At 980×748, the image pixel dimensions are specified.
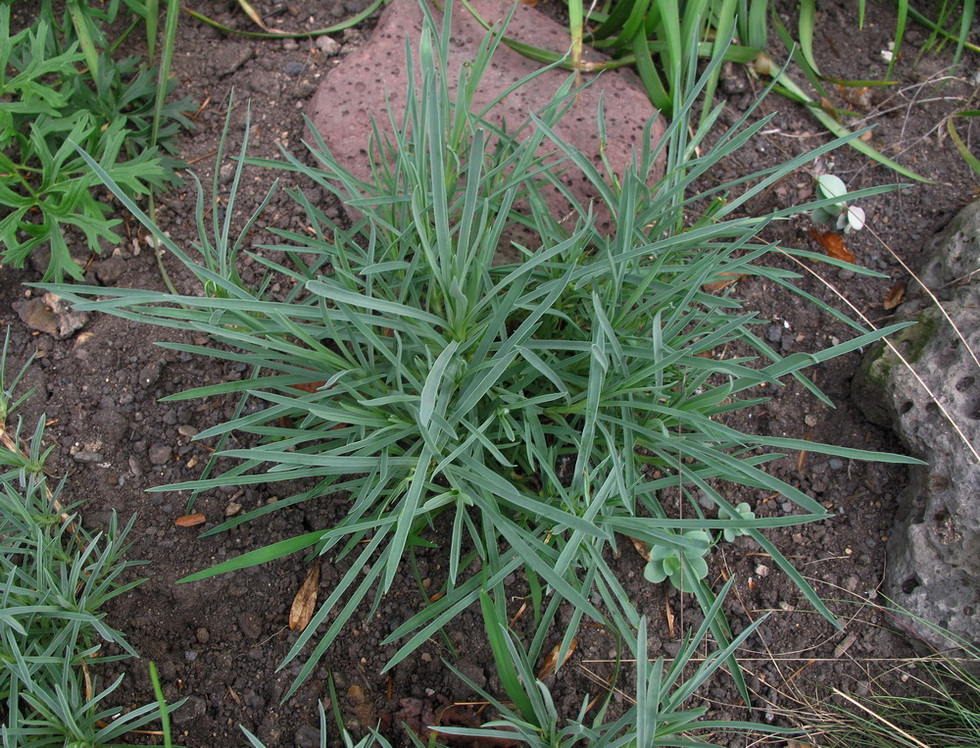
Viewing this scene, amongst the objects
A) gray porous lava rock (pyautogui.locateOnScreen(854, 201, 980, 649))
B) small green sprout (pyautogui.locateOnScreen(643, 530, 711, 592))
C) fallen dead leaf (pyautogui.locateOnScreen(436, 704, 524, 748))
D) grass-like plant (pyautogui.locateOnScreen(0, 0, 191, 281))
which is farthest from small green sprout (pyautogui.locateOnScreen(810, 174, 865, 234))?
grass-like plant (pyautogui.locateOnScreen(0, 0, 191, 281))

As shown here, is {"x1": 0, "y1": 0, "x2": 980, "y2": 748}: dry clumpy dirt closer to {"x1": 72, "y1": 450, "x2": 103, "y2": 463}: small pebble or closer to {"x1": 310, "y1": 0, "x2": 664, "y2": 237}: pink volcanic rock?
{"x1": 72, "y1": 450, "x2": 103, "y2": 463}: small pebble

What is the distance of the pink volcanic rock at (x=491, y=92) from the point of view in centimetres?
208

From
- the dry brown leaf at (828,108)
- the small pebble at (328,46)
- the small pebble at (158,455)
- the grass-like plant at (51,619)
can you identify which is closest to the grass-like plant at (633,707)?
the grass-like plant at (51,619)

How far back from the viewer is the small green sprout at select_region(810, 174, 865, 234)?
2156 millimetres

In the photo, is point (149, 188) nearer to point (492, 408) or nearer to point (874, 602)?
point (492, 408)

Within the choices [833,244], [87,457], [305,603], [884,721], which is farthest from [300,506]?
[833,244]

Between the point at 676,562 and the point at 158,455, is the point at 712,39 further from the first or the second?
the point at 158,455

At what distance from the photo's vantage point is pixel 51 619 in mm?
1549

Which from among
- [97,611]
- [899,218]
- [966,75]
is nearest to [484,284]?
[97,611]

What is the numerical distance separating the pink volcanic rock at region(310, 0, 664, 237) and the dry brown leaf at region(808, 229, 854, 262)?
53cm

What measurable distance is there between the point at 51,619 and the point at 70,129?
3.91 ft

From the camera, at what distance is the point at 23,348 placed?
6.26ft

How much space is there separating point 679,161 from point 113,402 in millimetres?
1499

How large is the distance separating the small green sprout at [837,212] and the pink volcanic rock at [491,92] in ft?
1.67
